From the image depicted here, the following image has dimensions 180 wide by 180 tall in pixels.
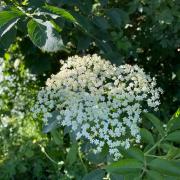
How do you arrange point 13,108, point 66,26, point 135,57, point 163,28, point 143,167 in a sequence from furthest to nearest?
point 13,108, point 135,57, point 163,28, point 66,26, point 143,167

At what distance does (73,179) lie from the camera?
219 centimetres

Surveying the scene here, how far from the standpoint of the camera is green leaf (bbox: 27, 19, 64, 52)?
118 centimetres

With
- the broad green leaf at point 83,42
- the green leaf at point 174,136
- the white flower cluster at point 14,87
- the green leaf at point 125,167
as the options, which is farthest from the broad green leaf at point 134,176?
the white flower cluster at point 14,87

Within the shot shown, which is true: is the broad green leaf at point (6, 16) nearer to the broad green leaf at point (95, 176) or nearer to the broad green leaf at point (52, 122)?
the broad green leaf at point (52, 122)

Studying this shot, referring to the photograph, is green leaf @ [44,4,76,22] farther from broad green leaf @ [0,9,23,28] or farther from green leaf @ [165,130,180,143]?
green leaf @ [165,130,180,143]

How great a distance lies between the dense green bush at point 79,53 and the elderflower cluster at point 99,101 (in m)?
0.09

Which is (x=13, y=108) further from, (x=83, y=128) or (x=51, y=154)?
(x=83, y=128)

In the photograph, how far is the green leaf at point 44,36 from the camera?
1.18 metres

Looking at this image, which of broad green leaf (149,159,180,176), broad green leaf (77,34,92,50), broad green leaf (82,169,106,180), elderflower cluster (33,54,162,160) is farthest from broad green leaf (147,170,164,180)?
Result: broad green leaf (77,34,92,50)

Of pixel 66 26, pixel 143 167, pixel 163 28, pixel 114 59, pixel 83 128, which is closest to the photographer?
pixel 143 167

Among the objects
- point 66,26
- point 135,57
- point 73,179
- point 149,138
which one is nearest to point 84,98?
point 149,138

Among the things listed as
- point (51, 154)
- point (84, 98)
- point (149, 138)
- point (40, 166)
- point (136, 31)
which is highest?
point (84, 98)

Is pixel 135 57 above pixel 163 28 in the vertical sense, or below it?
below

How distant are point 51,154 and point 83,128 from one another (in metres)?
0.75
